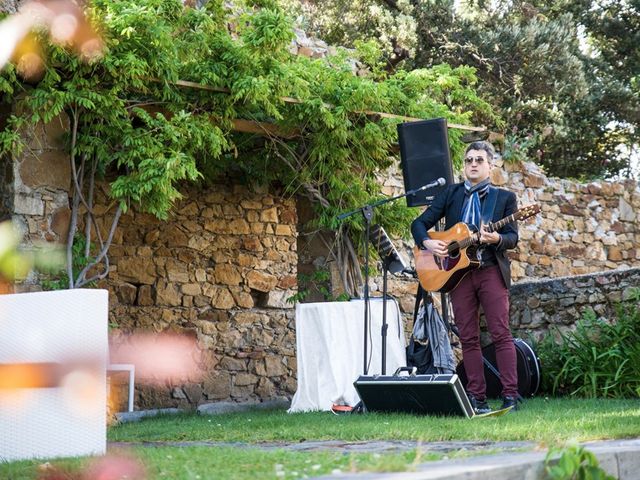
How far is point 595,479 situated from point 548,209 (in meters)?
7.82

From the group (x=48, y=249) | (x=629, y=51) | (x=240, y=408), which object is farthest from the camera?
(x=629, y=51)

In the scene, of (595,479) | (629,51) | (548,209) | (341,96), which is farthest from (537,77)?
(595,479)

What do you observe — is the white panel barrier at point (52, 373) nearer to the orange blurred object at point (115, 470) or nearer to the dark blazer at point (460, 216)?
the orange blurred object at point (115, 470)

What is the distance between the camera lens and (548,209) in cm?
1031

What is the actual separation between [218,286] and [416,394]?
3.38 m

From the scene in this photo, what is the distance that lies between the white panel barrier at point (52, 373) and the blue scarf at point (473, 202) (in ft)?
7.67

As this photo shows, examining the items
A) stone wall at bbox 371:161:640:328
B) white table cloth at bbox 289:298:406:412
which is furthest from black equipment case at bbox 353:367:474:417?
stone wall at bbox 371:161:640:328

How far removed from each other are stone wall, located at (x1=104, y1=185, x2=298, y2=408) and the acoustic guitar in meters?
2.91

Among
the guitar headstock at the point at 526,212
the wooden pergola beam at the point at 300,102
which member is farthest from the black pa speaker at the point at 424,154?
the guitar headstock at the point at 526,212

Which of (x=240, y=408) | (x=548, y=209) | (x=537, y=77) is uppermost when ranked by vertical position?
(x=537, y=77)

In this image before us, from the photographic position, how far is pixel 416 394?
15.6 feet

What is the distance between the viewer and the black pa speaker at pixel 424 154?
631 centimetres

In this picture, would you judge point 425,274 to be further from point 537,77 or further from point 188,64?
point 537,77

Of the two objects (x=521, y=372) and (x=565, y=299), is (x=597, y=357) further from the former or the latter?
(x=565, y=299)
